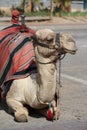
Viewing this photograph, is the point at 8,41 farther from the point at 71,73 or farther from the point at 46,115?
the point at 71,73

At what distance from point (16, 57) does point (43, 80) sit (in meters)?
1.01

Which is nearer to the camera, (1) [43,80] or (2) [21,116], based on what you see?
(1) [43,80]

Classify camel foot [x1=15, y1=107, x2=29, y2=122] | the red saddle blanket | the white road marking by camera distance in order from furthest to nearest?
the white road marking → the red saddle blanket → camel foot [x1=15, y1=107, x2=29, y2=122]

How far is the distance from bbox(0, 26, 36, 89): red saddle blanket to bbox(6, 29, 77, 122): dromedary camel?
0.22 m

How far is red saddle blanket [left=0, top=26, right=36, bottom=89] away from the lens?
784cm

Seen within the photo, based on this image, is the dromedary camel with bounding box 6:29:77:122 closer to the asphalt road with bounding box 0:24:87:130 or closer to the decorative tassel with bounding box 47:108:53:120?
the decorative tassel with bounding box 47:108:53:120

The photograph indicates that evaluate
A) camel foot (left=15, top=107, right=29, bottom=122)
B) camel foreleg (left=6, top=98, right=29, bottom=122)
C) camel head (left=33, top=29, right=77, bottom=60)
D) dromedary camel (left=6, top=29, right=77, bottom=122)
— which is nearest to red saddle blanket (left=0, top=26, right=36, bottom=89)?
dromedary camel (left=6, top=29, right=77, bottom=122)

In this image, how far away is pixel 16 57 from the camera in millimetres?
7945

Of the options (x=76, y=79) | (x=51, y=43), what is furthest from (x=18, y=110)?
(x=76, y=79)

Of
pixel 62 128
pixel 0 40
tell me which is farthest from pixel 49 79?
pixel 0 40

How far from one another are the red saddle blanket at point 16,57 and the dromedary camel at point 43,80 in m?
0.22

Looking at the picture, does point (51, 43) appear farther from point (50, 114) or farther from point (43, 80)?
point (50, 114)

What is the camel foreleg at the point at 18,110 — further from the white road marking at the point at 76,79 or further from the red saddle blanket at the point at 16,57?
the white road marking at the point at 76,79

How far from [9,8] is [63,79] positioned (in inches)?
1253
